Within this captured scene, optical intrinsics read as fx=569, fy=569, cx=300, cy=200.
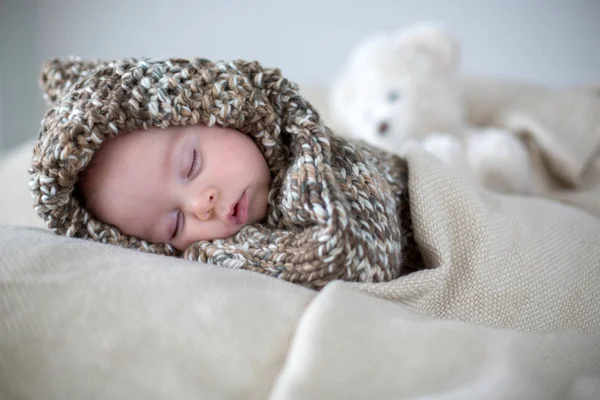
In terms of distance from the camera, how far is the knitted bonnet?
0.76 metres

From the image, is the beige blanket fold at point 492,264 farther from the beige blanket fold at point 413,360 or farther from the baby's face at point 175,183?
the baby's face at point 175,183

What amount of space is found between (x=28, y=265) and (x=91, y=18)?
1953 millimetres

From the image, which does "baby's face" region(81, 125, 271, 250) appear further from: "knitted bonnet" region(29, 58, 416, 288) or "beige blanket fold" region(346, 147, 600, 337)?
"beige blanket fold" region(346, 147, 600, 337)

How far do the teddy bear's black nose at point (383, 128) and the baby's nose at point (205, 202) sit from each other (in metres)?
0.76

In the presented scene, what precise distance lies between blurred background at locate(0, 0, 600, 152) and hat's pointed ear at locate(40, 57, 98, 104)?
1.27m

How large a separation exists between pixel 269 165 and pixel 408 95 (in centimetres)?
73

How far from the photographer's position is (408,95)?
1510mm

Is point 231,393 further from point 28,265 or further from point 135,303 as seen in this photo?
point 28,265

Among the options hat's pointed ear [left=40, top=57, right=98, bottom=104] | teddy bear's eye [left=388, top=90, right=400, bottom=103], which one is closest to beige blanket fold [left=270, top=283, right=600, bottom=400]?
hat's pointed ear [left=40, top=57, right=98, bottom=104]

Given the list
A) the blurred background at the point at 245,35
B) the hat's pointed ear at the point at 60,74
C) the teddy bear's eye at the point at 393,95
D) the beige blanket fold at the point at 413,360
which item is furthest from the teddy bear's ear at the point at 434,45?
the beige blanket fold at the point at 413,360

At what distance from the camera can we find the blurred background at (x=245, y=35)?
2.11m

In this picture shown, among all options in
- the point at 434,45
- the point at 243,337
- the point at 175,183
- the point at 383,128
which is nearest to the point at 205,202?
the point at 175,183

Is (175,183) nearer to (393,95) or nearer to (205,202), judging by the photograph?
(205,202)

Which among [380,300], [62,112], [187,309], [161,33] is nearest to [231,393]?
[187,309]
